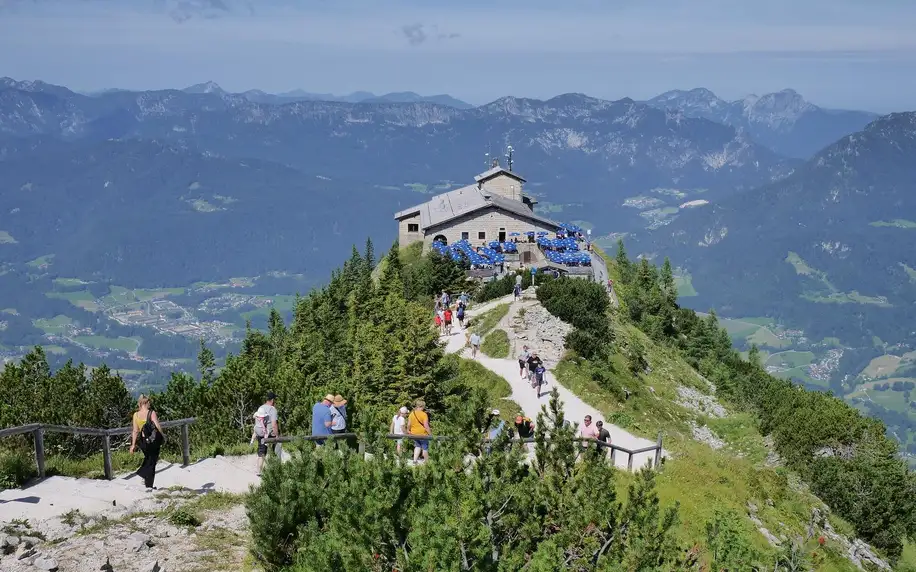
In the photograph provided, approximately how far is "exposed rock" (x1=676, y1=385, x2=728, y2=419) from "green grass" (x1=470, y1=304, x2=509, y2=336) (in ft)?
28.7

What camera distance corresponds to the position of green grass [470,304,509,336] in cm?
4038

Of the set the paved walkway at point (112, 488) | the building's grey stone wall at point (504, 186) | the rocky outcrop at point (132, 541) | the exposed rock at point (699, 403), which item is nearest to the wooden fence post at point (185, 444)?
the paved walkway at point (112, 488)

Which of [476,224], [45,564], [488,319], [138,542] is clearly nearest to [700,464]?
[138,542]

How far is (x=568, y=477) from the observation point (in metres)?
13.3

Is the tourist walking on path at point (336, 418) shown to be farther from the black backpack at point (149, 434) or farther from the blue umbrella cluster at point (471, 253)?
the blue umbrella cluster at point (471, 253)

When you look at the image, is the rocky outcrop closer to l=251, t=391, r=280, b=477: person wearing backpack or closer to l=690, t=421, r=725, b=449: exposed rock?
l=251, t=391, r=280, b=477: person wearing backpack

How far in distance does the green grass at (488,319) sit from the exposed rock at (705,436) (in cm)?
1046

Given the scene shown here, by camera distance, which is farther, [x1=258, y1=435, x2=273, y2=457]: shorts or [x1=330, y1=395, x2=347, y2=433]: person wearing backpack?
[x1=330, y1=395, x2=347, y2=433]: person wearing backpack

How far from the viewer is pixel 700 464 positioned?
23.3 metres

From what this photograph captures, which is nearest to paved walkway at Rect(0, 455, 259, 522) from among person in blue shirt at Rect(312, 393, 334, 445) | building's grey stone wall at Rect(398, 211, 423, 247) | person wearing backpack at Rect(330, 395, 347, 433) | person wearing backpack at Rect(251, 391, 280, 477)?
person wearing backpack at Rect(251, 391, 280, 477)

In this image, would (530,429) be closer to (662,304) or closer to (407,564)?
(407,564)

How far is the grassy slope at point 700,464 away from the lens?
2052 centimetres

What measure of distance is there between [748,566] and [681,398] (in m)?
26.2

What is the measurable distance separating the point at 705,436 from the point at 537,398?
6891 millimetres
